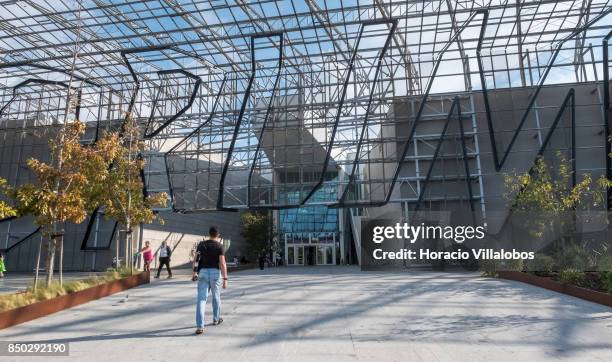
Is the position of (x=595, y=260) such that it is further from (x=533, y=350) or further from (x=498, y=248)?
(x=533, y=350)

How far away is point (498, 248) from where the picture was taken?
→ 1630cm

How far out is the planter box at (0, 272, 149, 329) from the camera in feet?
22.0

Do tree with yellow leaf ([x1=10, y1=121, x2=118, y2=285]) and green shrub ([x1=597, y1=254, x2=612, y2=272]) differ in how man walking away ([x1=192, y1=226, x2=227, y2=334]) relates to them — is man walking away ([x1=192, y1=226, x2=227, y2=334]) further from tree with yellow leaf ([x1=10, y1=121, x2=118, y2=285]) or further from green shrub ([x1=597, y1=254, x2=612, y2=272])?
green shrub ([x1=597, y1=254, x2=612, y2=272])

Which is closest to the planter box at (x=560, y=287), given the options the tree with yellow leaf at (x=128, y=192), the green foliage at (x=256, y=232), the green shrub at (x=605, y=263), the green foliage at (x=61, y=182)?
the green shrub at (x=605, y=263)

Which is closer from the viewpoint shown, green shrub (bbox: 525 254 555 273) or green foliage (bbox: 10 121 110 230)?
green foliage (bbox: 10 121 110 230)

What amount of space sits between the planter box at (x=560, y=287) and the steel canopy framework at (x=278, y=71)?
30.5 feet

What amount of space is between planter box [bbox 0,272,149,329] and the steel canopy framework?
9101mm

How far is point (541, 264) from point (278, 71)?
15.6m

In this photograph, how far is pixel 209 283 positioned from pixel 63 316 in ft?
11.2

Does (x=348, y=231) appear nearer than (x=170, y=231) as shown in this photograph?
No

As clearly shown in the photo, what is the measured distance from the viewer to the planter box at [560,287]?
793 cm

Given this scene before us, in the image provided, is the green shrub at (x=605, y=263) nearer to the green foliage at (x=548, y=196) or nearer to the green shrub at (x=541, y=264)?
the green shrub at (x=541, y=264)

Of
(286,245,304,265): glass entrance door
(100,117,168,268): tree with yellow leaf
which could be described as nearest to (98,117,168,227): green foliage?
(100,117,168,268): tree with yellow leaf

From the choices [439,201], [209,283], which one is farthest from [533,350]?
[439,201]
